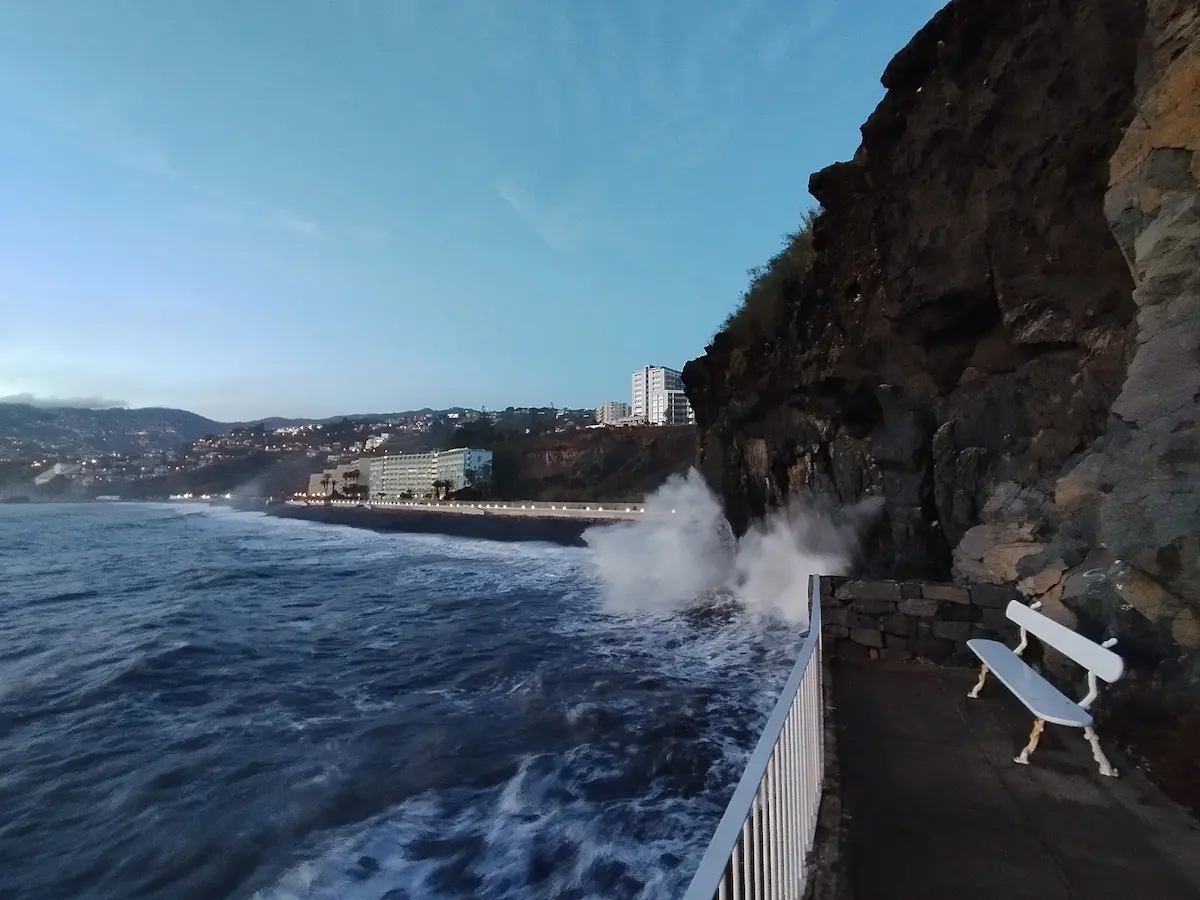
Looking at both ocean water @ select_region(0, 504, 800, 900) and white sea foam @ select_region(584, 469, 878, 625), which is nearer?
ocean water @ select_region(0, 504, 800, 900)

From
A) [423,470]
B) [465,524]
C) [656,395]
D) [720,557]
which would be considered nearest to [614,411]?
[656,395]

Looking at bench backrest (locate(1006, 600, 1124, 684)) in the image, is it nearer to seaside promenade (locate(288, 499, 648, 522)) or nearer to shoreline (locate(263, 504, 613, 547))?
shoreline (locate(263, 504, 613, 547))

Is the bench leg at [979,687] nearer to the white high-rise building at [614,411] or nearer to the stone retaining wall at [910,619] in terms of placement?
the stone retaining wall at [910,619]

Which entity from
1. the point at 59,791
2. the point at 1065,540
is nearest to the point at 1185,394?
the point at 1065,540

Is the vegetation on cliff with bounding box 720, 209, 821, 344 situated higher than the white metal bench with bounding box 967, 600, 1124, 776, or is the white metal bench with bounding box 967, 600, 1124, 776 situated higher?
the vegetation on cliff with bounding box 720, 209, 821, 344

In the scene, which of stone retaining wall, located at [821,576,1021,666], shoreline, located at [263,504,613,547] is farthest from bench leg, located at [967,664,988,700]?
shoreline, located at [263,504,613,547]

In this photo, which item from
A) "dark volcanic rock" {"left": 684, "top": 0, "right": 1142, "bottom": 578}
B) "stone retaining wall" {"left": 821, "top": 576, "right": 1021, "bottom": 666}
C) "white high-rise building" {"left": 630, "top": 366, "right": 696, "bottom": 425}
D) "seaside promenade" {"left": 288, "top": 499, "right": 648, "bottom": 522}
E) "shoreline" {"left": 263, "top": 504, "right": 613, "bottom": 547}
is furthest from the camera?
"white high-rise building" {"left": 630, "top": 366, "right": 696, "bottom": 425}

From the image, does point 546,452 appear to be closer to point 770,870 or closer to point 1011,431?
point 1011,431

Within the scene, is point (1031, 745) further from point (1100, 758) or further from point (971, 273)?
point (971, 273)
